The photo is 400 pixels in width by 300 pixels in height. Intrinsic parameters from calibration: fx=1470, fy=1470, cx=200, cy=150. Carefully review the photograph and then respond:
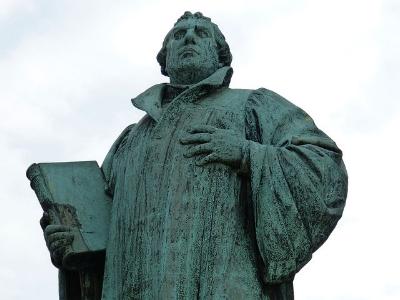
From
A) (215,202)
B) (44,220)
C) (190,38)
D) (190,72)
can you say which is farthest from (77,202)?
(190,38)

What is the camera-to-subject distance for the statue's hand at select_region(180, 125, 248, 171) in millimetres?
10766

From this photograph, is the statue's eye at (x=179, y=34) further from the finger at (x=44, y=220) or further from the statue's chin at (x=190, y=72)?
the finger at (x=44, y=220)

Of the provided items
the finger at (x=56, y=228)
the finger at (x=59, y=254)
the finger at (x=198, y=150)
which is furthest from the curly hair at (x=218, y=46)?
the finger at (x=59, y=254)

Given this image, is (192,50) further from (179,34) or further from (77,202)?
(77,202)

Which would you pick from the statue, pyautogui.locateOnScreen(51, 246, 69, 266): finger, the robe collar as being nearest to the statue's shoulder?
the statue

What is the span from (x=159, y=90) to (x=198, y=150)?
98 centimetres

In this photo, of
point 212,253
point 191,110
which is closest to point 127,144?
point 191,110

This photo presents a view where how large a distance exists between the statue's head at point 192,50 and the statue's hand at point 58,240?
5.31ft

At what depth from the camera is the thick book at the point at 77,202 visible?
11.0m

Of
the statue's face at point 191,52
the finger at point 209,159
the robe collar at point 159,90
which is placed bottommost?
the finger at point 209,159

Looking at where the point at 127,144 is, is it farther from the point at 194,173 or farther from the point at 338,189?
the point at 338,189

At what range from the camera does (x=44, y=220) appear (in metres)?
11.3

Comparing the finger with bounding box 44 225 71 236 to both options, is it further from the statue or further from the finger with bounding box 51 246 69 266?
the finger with bounding box 51 246 69 266

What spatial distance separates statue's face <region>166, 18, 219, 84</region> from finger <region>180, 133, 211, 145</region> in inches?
34.0
